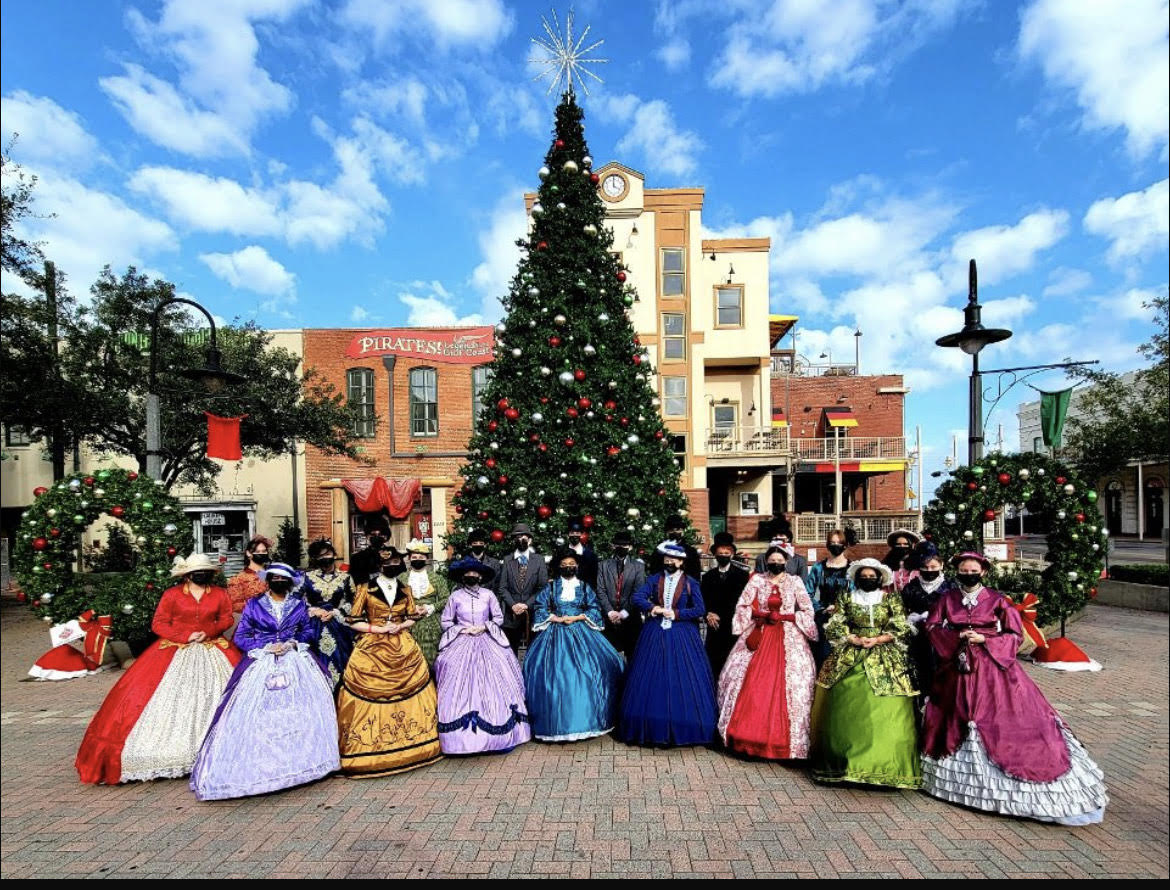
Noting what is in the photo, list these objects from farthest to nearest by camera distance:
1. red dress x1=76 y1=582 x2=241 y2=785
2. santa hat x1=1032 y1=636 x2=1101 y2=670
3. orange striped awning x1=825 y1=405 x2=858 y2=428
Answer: orange striped awning x1=825 y1=405 x2=858 y2=428, santa hat x1=1032 y1=636 x2=1101 y2=670, red dress x1=76 y1=582 x2=241 y2=785

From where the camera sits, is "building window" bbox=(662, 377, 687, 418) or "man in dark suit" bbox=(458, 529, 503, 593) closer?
"man in dark suit" bbox=(458, 529, 503, 593)

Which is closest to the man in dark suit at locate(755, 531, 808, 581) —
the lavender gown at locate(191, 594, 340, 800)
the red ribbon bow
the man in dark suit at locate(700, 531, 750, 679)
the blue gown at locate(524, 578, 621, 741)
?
the man in dark suit at locate(700, 531, 750, 679)

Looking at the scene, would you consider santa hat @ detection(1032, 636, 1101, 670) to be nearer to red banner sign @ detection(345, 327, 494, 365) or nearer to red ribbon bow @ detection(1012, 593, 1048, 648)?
red ribbon bow @ detection(1012, 593, 1048, 648)

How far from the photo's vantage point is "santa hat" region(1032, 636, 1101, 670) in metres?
8.88

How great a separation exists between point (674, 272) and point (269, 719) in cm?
1981

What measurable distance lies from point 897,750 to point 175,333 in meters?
15.7

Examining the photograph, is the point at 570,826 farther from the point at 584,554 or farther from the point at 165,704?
the point at 584,554

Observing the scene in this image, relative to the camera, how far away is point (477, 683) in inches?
228

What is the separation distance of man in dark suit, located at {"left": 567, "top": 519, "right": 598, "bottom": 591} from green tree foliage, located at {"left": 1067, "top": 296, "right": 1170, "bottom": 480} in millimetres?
12054

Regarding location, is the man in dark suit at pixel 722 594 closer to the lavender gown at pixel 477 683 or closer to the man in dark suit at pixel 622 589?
the man in dark suit at pixel 622 589

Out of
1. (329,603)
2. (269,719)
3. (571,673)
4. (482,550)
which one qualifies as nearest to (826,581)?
(571,673)
